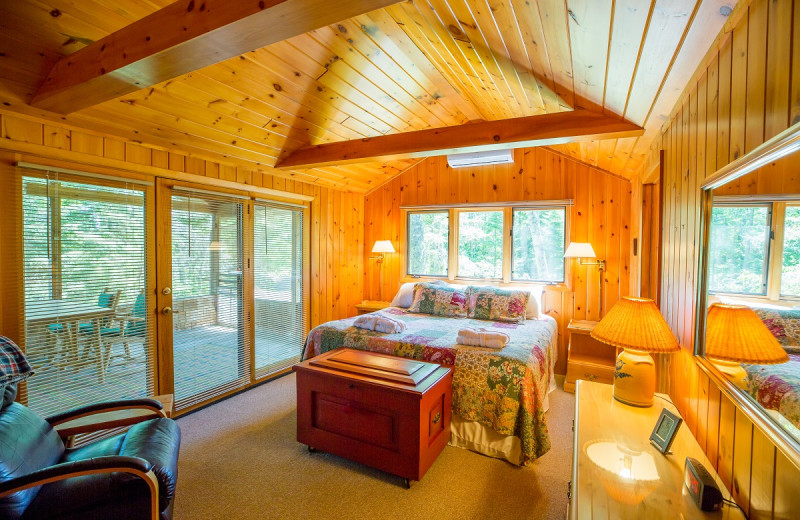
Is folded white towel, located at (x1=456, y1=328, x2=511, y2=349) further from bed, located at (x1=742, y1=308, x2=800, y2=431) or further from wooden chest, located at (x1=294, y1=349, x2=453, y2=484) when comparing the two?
bed, located at (x1=742, y1=308, x2=800, y2=431)

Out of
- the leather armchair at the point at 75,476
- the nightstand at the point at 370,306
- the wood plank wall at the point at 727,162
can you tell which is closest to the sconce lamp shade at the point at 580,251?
the wood plank wall at the point at 727,162

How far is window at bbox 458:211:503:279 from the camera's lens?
4338 mm

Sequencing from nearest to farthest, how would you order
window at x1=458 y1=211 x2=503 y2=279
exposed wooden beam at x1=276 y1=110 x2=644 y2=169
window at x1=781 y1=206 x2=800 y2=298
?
window at x1=781 y1=206 x2=800 y2=298 → exposed wooden beam at x1=276 y1=110 x2=644 y2=169 → window at x1=458 y1=211 x2=503 y2=279

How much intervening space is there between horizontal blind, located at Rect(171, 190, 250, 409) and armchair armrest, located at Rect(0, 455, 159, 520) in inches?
68.6

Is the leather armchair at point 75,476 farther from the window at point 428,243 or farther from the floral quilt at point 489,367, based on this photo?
the window at point 428,243

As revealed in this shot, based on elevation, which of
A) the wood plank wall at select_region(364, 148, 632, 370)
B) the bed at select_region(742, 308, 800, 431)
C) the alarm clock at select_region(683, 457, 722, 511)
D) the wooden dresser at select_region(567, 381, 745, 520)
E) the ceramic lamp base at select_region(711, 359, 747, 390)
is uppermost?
the wood plank wall at select_region(364, 148, 632, 370)

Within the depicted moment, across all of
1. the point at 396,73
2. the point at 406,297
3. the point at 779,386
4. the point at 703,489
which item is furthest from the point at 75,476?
the point at 406,297

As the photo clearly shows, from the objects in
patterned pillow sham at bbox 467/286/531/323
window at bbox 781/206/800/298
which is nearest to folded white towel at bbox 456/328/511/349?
patterned pillow sham at bbox 467/286/531/323

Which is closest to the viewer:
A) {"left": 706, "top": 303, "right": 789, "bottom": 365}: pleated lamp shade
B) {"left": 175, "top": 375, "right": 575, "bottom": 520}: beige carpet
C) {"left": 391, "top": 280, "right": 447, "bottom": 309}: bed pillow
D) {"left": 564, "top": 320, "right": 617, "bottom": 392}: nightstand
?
{"left": 706, "top": 303, "right": 789, "bottom": 365}: pleated lamp shade

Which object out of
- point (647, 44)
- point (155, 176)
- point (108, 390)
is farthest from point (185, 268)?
point (647, 44)

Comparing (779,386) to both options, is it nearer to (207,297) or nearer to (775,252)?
(775,252)

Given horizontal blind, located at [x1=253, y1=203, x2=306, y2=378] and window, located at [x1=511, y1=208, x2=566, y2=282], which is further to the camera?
window, located at [x1=511, y1=208, x2=566, y2=282]

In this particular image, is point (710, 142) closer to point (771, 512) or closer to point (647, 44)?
point (647, 44)

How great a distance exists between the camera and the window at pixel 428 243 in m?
4.68
